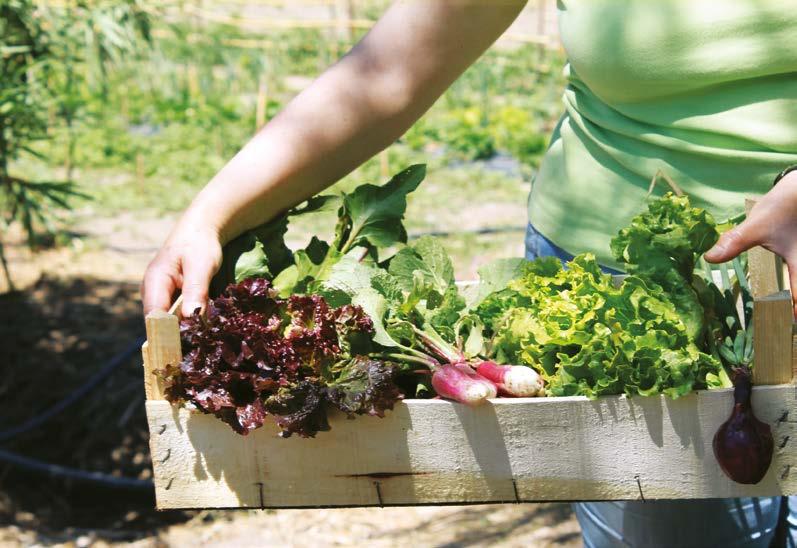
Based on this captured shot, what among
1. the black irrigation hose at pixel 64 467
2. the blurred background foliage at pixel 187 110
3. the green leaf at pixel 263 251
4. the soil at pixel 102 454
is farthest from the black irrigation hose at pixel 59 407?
the green leaf at pixel 263 251

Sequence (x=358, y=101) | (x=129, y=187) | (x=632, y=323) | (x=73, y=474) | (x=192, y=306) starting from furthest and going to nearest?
(x=129, y=187) < (x=73, y=474) < (x=358, y=101) < (x=192, y=306) < (x=632, y=323)

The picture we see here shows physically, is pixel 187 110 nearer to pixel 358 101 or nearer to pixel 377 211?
pixel 377 211

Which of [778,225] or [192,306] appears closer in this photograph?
[778,225]

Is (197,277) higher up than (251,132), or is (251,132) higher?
(251,132)

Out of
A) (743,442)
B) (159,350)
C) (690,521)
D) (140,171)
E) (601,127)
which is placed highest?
(140,171)

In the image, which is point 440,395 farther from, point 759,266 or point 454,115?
point 454,115

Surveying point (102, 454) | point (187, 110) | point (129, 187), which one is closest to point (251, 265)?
point (102, 454)

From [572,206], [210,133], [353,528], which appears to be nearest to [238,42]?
[210,133]

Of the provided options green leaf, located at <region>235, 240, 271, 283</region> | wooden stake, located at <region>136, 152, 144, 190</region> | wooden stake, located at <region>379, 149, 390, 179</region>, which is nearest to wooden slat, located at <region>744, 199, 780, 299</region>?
green leaf, located at <region>235, 240, 271, 283</region>

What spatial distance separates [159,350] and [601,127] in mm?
833

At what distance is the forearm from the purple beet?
2.32 ft

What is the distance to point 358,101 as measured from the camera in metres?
1.63

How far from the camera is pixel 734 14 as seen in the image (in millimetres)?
1438

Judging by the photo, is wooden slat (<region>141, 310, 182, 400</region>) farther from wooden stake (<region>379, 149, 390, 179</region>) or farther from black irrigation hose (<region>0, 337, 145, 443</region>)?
wooden stake (<region>379, 149, 390, 179</region>)
